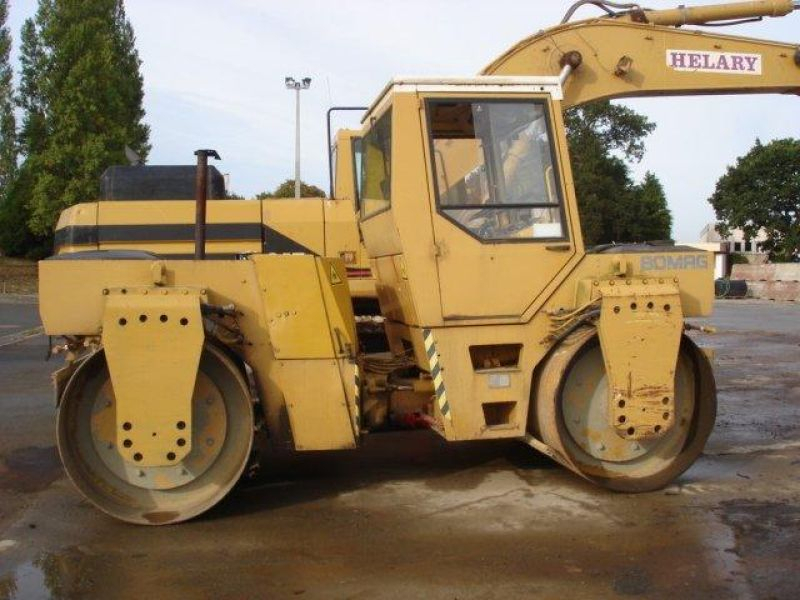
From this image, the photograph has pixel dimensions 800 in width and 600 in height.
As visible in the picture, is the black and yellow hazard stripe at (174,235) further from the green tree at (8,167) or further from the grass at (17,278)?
the green tree at (8,167)

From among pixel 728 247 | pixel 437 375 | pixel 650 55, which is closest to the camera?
pixel 437 375

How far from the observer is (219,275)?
18.7 ft

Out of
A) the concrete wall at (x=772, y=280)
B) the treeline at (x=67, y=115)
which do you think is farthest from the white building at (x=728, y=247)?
the treeline at (x=67, y=115)

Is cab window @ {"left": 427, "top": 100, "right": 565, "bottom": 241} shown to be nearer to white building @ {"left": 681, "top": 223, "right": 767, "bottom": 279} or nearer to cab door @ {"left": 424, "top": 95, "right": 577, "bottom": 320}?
cab door @ {"left": 424, "top": 95, "right": 577, "bottom": 320}

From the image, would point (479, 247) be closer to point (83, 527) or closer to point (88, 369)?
point (88, 369)

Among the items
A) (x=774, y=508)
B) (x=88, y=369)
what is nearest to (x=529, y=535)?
(x=774, y=508)

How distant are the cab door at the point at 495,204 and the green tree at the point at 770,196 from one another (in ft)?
186

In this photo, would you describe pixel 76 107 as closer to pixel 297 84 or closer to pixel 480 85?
pixel 297 84

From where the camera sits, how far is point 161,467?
5.46 meters

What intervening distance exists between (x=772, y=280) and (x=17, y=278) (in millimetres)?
34822

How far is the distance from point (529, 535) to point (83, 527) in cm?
285

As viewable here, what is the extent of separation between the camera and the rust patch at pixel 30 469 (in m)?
6.43

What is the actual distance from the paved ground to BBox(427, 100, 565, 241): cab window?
6.40 feet

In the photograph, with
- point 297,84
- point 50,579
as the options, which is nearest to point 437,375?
point 50,579
